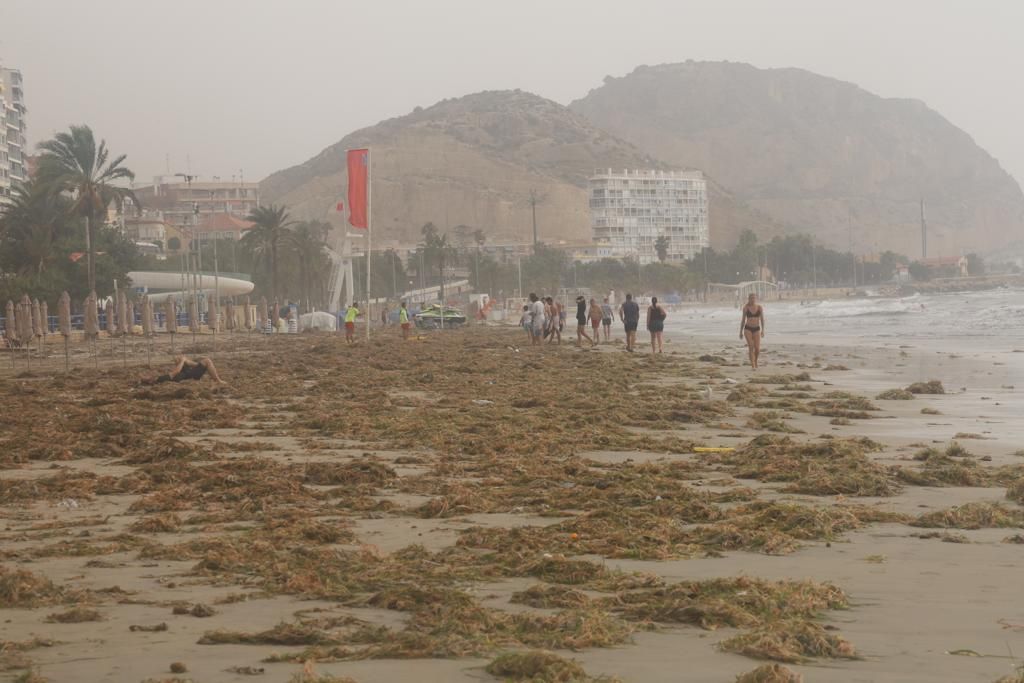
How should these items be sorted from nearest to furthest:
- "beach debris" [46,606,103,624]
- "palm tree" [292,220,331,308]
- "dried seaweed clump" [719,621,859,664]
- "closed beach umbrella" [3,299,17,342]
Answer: "dried seaweed clump" [719,621,859,664] → "beach debris" [46,606,103,624] → "closed beach umbrella" [3,299,17,342] → "palm tree" [292,220,331,308]

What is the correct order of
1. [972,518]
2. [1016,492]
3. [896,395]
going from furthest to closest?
[896,395], [1016,492], [972,518]

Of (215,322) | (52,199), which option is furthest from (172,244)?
(215,322)

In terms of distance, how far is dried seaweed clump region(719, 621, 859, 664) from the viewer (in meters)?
5.07

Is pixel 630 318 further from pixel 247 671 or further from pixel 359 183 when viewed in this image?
pixel 247 671

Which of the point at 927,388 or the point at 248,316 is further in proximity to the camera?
the point at 248,316

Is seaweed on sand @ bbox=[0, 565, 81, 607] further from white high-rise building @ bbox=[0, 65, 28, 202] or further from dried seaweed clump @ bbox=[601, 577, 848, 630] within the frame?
white high-rise building @ bbox=[0, 65, 28, 202]

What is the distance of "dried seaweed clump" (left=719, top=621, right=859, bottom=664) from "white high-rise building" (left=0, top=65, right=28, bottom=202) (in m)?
132

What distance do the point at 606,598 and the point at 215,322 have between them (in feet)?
152

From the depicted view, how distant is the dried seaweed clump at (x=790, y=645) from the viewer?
199 inches

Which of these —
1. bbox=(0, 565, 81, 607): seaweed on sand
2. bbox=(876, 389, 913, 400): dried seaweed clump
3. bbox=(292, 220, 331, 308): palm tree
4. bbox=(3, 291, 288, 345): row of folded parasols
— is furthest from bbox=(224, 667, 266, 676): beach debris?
bbox=(292, 220, 331, 308): palm tree

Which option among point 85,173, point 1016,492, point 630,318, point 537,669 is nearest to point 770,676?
point 537,669

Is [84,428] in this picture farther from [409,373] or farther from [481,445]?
[409,373]

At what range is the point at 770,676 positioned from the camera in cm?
462

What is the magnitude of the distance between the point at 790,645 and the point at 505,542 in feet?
8.20
